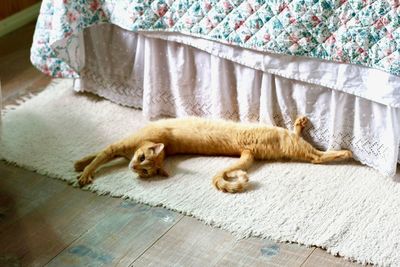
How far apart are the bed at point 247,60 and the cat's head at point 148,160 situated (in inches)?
13.1

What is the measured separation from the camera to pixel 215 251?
195 centimetres

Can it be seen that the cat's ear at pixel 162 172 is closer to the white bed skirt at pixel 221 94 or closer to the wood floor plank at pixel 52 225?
the wood floor plank at pixel 52 225

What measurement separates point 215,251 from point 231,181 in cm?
34

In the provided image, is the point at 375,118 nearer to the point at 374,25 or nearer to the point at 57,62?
the point at 374,25

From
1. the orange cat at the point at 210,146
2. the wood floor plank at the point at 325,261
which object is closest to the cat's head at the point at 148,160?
the orange cat at the point at 210,146

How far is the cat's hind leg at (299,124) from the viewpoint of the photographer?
2309 millimetres

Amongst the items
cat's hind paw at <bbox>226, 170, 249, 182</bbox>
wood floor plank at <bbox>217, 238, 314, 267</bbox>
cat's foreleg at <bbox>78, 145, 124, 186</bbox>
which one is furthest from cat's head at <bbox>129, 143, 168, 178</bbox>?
wood floor plank at <bbox>217, 238, 314, 267</bbox>

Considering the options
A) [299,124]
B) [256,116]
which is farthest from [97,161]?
[299,124]

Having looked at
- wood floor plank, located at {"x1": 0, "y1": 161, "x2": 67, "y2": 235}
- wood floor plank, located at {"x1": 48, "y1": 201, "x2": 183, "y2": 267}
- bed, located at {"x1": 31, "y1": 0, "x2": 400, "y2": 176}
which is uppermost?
bed, located at {"x1": 31, "y1": 0, "x2": 400, "y2": 176}

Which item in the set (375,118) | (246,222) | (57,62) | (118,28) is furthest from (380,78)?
(57,62)

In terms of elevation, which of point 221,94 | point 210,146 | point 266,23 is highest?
point 266,23

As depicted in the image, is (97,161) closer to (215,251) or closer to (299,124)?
(215,251)

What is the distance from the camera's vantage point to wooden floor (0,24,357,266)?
1925mm

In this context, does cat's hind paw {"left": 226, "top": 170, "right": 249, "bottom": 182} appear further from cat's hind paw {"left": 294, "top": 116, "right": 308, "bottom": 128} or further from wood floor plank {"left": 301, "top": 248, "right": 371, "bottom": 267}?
wood floor plank {"left": 301, "top": 248, "right": 371, "bottom": 267}
